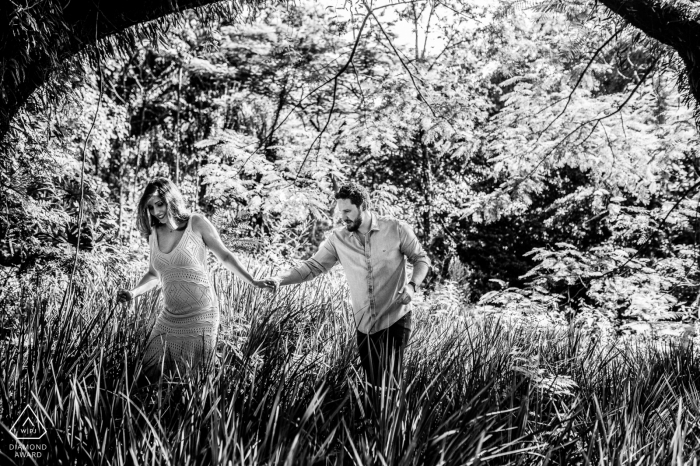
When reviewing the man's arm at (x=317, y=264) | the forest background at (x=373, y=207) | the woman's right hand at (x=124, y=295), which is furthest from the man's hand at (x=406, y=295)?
the woman's right hand at (x=124, y=295)

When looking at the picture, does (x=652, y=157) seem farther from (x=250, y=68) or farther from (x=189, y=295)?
(x=250, y=68)

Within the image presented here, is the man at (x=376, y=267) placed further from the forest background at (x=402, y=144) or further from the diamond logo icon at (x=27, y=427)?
the diamond logo icon at (x=27, y=427)

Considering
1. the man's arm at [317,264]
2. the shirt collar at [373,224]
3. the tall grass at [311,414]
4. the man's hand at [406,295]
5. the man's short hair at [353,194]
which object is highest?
the man's short hair at [353,194]

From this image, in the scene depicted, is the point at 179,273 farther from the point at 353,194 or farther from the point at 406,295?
the point at 406,295

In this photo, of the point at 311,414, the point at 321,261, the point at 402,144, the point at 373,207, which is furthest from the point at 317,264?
the point at 402,144

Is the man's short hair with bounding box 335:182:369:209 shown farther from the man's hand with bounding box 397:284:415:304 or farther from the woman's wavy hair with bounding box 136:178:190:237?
the woman's wavy hair with bounding box 136:178:190:237

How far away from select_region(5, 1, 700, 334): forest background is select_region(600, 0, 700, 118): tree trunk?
0.60m

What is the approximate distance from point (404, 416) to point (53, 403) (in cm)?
139

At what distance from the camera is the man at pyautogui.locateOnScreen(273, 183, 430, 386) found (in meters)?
3.96

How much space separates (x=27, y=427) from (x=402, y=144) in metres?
10.2

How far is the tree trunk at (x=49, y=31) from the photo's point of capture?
285cm

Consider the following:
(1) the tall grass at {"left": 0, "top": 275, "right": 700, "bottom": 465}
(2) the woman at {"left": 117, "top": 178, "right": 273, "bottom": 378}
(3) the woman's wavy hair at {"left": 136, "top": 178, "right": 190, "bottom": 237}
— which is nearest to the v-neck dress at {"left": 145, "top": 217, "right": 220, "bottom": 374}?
(2) the woman at {"left": 117, "top": 178, "right": 273, "bottom": 378}

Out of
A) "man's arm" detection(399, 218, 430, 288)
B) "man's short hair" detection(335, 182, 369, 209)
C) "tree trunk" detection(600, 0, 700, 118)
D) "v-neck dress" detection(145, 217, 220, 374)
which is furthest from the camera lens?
"man's arm" detection(399, 218, 430, 288)

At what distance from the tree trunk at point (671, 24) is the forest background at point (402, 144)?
1.97ft
